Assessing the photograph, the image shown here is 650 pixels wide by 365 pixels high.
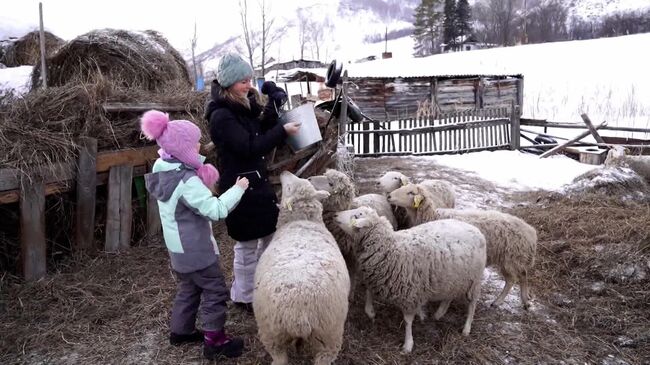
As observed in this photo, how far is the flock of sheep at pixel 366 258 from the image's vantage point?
8.54ft

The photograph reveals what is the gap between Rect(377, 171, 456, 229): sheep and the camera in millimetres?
4910

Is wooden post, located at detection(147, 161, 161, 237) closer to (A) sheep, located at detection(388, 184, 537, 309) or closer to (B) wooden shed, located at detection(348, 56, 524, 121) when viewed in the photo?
(A) sheep, located at detection(388, 184, 537, 309)

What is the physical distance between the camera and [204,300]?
10.3 ft

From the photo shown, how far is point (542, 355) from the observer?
331cm

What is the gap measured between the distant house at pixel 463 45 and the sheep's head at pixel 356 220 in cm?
6013

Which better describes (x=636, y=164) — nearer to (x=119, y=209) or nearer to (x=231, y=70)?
(x=231, y=70)

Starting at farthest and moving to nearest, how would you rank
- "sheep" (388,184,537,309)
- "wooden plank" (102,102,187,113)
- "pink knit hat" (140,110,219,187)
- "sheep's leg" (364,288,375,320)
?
1. "wooden plank" (102,102,187,113)
2. "sheep" (388,184,537,309)
3. "sheep's leg" (364,288,375,320)
4. "pink knit hat" (140,110,219,187)

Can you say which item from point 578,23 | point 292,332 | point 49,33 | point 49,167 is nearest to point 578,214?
point 292,332

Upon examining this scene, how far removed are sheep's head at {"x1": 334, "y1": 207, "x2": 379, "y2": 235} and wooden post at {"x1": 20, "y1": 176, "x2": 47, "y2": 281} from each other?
2695 mm

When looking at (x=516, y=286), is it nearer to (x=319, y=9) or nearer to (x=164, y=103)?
(x=164, y=103)

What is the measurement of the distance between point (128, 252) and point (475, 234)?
11.5ft

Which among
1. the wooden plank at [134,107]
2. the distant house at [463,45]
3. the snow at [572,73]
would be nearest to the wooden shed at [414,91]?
the snow at [572,73]

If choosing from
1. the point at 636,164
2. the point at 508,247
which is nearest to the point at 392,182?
the point at 508,247

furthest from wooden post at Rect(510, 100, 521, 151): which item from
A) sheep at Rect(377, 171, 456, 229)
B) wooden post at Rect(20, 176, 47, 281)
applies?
wooden post at Rect(20, 176, 47, 281)
